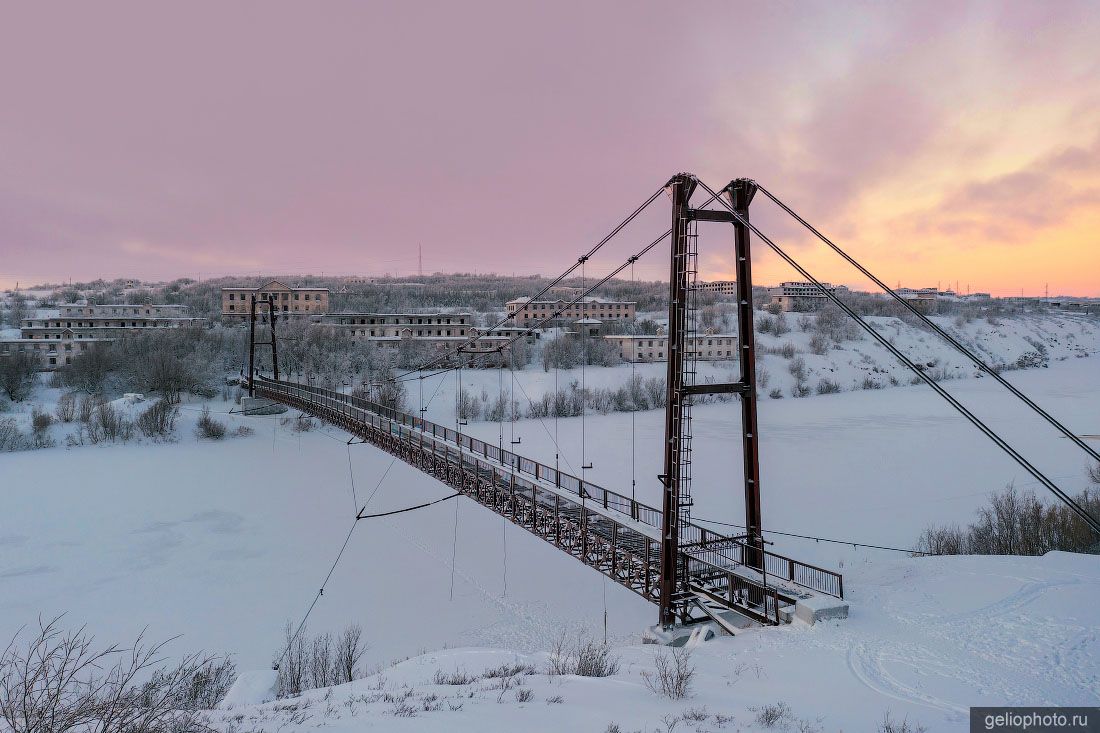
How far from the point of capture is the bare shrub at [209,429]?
39.9m

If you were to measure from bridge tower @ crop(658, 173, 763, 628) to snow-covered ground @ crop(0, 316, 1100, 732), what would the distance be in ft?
5.74

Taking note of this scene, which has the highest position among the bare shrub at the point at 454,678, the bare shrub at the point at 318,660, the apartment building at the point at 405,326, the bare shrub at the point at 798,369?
the apartment building at the point at 405,326

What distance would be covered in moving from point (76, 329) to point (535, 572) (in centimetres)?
5746

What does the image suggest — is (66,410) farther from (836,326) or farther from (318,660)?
(836,326)

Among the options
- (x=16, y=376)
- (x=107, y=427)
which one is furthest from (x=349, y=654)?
(x=16, y=376)

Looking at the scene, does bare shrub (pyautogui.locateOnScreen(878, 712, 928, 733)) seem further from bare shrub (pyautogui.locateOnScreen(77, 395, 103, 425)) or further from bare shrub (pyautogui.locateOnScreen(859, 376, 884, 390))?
bare shrub (pyautogui.locateOnScreen(859, 376, 884, 390))

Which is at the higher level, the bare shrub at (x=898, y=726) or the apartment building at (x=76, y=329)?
the apartment building at (x=76, y=329)

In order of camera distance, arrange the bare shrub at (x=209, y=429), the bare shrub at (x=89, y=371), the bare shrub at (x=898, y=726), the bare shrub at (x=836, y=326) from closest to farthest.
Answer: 1. the bare shrub at (x=898, y=726)
2. the bare shrub at (x=209, y=429)
3. the bare shrub at (x=89, y=371)
4. the bare shrub at (x=836, y=326)

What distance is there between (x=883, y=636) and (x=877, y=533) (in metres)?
15.4

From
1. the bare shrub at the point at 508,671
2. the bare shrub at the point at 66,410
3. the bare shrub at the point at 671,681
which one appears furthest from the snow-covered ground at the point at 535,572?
the bare shrub at the point at 66,410

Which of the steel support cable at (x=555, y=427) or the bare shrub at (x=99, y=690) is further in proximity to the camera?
the steel support cable at (x=555, y=427)

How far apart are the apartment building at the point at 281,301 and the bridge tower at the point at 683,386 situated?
200 feet

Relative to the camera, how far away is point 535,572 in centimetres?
1967

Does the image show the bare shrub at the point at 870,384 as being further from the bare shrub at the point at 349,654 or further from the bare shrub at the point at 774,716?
the bare shrub at the point at 774,716
